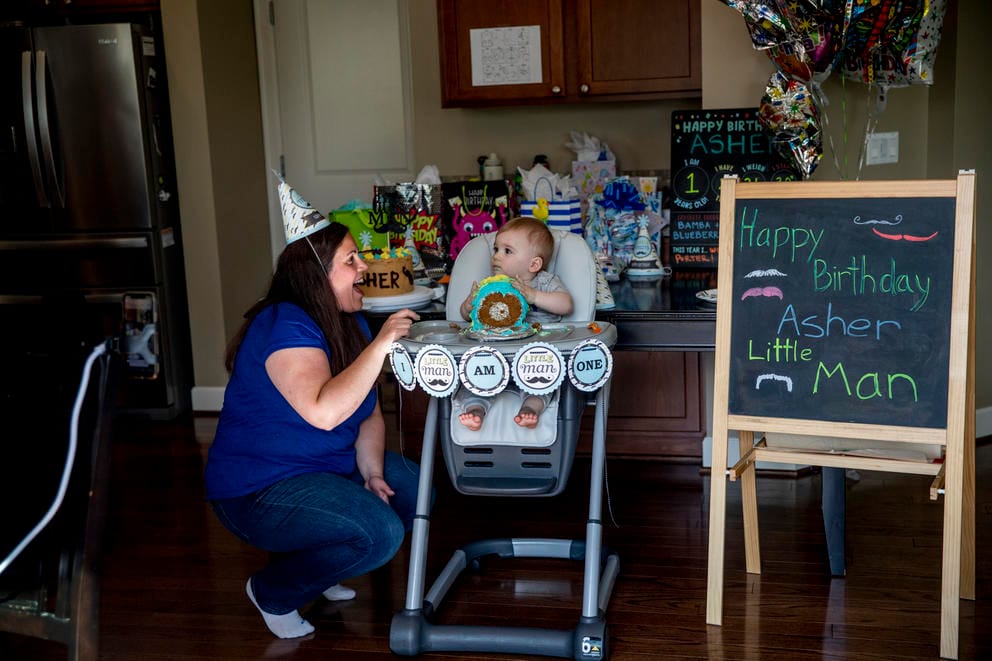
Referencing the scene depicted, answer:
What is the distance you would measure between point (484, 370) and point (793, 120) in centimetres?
139

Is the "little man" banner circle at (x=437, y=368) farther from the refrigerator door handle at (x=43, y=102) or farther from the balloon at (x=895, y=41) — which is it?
the refrigerator door handle at (x=43, y=102)

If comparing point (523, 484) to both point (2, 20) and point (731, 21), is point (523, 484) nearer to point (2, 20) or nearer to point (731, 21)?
point (731, 21)

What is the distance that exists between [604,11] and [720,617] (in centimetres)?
258

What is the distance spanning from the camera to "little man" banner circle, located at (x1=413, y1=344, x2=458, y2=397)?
2336 mm

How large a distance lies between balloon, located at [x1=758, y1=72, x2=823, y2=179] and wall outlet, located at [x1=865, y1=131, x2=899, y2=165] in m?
0.57

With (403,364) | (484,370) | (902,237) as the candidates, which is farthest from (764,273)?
(403,364)

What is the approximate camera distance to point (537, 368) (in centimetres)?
233

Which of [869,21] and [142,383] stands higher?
[869,21]

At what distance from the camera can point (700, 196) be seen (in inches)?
138

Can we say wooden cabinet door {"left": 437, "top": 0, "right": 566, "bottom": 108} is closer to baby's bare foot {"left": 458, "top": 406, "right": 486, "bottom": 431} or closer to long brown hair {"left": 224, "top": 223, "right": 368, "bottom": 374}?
long brown hair {"left": 224, "top": 223, "right": 368, "bottom": 374}

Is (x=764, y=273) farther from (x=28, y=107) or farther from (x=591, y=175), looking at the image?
(x=28, y=107)

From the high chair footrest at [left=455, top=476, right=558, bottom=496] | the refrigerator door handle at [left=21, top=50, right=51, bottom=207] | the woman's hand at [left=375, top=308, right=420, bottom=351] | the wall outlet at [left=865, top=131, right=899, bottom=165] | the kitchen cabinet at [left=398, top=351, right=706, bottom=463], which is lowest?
the kitchen cabinet at [left=398, top=351, right=706, bottom=463]

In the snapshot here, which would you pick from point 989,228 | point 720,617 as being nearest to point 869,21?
point 989,228

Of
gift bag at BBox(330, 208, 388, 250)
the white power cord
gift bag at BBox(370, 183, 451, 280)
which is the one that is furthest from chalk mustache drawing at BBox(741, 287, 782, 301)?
gift bag at BBox(330, 208, 388, 250)
